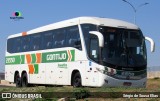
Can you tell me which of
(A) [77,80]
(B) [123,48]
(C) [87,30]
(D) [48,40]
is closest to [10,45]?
(D) [48,40]

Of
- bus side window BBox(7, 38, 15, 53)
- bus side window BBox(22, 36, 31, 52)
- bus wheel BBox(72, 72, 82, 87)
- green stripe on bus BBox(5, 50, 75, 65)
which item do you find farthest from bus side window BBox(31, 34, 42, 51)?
bus wheel BBox(72, 72, 82, 87)

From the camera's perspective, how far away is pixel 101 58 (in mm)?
20609

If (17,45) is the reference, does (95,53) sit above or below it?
below

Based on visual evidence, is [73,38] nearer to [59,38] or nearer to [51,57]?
[59,38]

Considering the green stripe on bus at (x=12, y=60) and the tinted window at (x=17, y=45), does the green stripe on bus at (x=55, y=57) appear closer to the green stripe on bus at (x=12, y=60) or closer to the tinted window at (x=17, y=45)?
the tinted window at (x=17, y=45)

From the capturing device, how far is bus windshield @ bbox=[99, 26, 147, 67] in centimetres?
2075

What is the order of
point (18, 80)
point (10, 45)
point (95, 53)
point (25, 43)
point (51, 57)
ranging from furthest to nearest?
point (10, 45) → point (18, 80) → point (25, 43) → point (51, 57) → point (95, 53)

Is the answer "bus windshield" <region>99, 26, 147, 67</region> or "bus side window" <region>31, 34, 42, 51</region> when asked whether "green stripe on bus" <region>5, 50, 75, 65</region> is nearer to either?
"bus side window" <region>31, 34, 42, 51</region>

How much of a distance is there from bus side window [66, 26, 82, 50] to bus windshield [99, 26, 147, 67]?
168 centimetres

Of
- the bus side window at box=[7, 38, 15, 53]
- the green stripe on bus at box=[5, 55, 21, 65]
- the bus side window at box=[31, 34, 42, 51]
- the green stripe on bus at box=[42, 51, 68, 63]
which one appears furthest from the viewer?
the bus side window at box=[7, 38, 15, 53]

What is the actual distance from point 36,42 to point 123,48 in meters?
8.34

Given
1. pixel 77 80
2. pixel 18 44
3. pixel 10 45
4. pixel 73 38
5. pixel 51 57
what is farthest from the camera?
pixel 10 45

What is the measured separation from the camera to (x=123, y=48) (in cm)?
2106

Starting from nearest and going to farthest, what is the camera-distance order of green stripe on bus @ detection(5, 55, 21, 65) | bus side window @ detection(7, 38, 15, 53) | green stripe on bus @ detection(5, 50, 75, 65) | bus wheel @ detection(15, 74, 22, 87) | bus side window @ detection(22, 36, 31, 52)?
green stripe on bus @ detection(5, 50, 75, 65) → bus side window @ detection(22, 36, 31, 52) → bus wheel @ detection(15, 74, 22, 87) → green stripe on bus @ detection(5, 55, 21, 65) → bus side window @ detection(7, 38, 15, 53)
